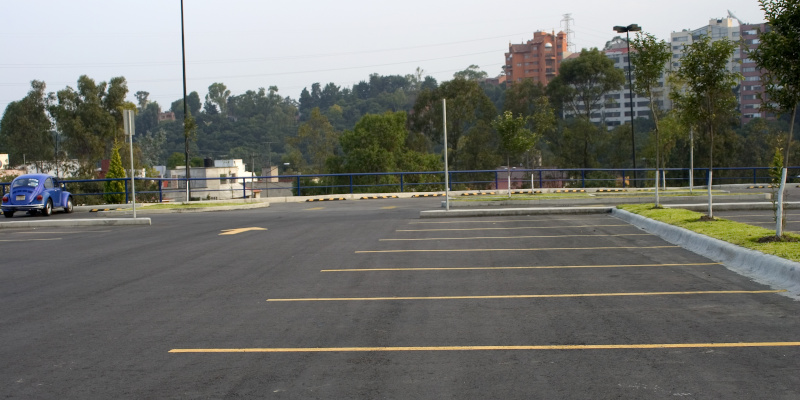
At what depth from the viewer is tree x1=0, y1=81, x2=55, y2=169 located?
74.4 metres

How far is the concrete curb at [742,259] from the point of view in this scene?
9.74 metres

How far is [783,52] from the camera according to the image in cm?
1198

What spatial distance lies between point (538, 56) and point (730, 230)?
15806 cm

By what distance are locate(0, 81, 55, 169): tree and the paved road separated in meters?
66.9

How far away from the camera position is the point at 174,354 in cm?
707

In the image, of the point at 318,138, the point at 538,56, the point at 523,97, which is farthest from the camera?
the point at 538,56

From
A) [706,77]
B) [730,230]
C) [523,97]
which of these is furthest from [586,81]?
[730,230]

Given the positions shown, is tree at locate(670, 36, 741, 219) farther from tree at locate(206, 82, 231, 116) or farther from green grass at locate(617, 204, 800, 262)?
tree at locate(206, 82, 231, 116)

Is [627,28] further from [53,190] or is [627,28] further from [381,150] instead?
[53,190]

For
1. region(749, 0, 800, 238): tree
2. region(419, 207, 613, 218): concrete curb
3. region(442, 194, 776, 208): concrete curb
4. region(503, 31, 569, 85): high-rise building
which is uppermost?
region(503, 31, 569, 85): high-rise building

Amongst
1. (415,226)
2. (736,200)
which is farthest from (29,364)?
(736,200)

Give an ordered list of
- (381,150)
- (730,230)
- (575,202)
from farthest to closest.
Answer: (381,150)
(575,202)
(730,230)

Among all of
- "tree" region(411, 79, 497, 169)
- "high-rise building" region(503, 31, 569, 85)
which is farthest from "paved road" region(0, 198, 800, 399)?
"high-rise building" region(503, 31, 569, 85)

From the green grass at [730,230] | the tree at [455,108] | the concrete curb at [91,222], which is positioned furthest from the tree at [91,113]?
the green grass at [730,230]
